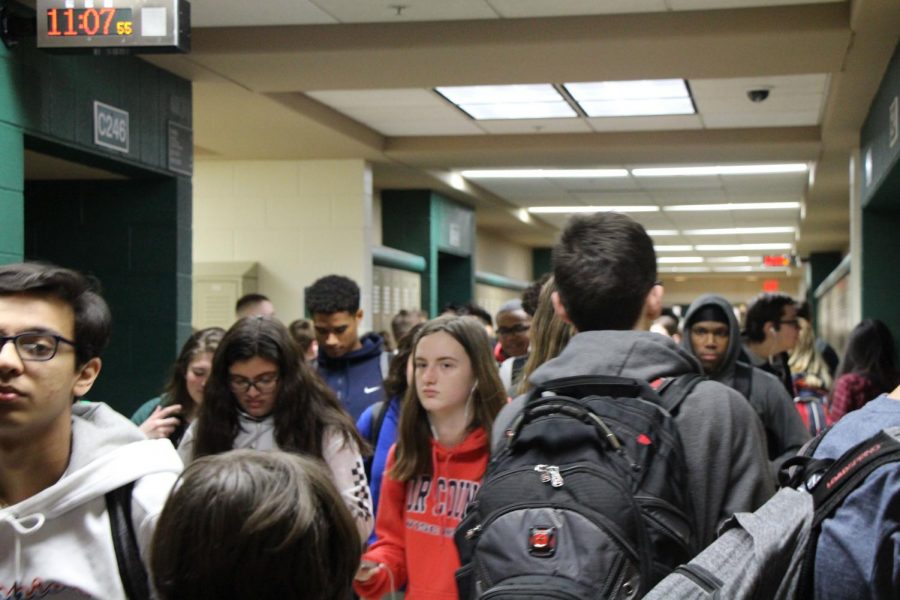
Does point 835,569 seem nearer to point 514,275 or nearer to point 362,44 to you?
point 362,44

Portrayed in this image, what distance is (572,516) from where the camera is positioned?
4.87 ft

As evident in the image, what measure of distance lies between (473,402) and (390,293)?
7587 mm

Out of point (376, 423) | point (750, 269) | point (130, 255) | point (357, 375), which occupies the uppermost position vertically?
point (750, 269)

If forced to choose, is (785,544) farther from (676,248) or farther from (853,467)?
(676,248)

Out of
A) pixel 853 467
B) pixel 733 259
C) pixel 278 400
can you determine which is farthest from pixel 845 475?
pixel 733 259

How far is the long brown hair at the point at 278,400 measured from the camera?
119 inches

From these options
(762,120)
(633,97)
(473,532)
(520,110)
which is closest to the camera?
(473,532)

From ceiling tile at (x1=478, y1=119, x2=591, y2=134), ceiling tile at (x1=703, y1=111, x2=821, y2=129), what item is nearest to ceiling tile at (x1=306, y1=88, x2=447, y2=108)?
ceiling tile at (x1=478, y1=119, x2=591, y2=134)

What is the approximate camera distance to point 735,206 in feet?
45.9

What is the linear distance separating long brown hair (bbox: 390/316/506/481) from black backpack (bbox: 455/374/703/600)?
1.27m

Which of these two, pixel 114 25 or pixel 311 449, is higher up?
pixel 114 25

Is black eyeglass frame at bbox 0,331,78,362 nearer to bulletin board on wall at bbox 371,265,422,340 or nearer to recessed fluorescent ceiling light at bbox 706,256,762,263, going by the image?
bulletin board on wall at bbox 371,265,422,340

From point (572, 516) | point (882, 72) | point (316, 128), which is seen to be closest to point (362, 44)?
point (316, 128)

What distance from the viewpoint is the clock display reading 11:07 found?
4.54 metres
